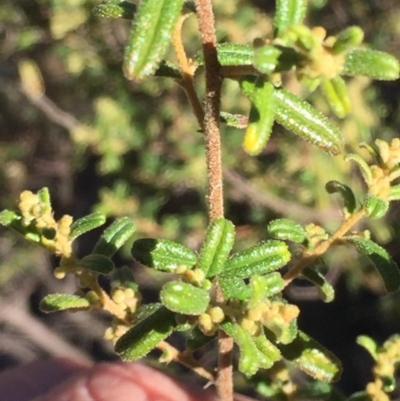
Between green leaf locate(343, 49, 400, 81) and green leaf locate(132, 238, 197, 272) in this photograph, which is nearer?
green leaf locate(343, 49, 400, 81)

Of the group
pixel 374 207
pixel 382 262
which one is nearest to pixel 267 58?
pixel 374 207

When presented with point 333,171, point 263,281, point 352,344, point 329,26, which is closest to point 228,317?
point 263,281

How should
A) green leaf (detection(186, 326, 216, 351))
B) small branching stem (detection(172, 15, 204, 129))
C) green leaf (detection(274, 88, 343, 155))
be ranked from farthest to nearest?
1. green leaf (detection(186, 326, 216, 351))
2. small branching stem (detection(172, 15, 204, 129))
3. green leaf (detection(274, 88, 343, 155))

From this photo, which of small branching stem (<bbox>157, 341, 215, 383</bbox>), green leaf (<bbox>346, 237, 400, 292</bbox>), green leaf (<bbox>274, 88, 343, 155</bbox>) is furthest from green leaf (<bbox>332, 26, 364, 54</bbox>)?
small branching stem (<bbox>157, 341, 215, 383</bbox>)

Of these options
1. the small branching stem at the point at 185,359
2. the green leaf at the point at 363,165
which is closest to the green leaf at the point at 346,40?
the green leaf at the point at 363,165

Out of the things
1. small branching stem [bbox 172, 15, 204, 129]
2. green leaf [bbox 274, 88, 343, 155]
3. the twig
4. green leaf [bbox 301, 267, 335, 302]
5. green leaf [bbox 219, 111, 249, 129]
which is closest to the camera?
green leaf [bbox 274, 88, 343, 155]

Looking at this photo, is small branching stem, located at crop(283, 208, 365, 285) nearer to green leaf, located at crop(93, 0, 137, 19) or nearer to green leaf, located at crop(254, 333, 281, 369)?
green leaf, located at crop(254, 333, 281, 369)
